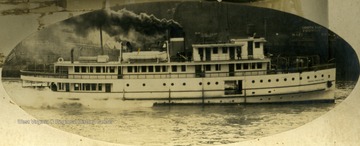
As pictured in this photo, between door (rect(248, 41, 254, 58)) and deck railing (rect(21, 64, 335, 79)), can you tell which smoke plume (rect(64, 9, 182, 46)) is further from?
door (rect(248, 41, 254, 58))

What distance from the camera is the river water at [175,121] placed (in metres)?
2.22

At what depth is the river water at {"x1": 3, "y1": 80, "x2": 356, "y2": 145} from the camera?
222 centimetres

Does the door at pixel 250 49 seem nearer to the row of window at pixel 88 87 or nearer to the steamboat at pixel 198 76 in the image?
the steamboat at pixel 198 76

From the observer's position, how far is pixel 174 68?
2211 millimetres

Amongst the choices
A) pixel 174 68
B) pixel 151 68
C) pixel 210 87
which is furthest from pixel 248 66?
pixel 151 68

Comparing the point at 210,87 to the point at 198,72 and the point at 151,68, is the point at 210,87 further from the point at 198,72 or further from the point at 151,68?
the point at 151,68

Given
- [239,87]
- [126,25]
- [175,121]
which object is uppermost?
[126,25]

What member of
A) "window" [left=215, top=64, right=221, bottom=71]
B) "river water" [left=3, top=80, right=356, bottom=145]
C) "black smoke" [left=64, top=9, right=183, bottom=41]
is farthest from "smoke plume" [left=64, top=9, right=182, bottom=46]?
"river water" [left=3, top=80, right=356, bottom=145]

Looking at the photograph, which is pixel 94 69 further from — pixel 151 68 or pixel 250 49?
pixel 250 49

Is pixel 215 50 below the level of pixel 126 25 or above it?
below

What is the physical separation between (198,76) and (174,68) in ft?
0.38

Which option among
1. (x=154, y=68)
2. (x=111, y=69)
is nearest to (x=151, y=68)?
(x=154, y=68)

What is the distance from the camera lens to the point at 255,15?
216 cm

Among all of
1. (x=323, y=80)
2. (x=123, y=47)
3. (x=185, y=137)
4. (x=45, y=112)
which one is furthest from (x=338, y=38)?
(x=45, y=112)
